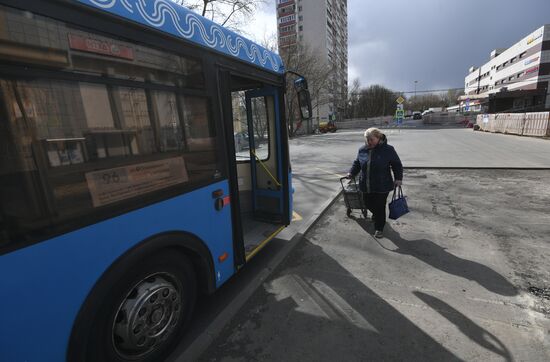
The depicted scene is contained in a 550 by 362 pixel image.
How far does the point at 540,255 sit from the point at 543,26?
67200 mm

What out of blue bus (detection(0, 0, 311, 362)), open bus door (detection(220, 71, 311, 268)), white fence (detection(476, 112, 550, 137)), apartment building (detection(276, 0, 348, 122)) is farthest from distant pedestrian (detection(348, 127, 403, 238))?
apartment building (detection(276, 0, 348, 122))

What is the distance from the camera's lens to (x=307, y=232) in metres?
5.18

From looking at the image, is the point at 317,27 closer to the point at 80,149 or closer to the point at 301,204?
the point at 301,204

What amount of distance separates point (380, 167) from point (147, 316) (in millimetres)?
3631

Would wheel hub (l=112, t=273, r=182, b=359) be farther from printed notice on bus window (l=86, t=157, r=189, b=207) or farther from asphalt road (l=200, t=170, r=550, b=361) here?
printed notice on bus window (l=86, t=157, r=189, b=207)

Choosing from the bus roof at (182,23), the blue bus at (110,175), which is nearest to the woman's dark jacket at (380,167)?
the bus roof at (182,23)

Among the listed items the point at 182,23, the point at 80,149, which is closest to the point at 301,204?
the point at 182,23

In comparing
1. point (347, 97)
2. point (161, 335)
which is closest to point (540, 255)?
point (161, 335)

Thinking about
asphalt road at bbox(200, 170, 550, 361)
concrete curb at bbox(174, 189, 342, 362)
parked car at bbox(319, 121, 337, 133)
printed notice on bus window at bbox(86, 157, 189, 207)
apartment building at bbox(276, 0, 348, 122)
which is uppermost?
apartment building at bbox(276, 0, 348, 122)

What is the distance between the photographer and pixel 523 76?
186 ft

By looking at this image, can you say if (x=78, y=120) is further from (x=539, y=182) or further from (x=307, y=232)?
(x=539, y=182)

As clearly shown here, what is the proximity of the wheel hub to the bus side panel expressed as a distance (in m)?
0.40

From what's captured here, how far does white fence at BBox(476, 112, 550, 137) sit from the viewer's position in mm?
19109

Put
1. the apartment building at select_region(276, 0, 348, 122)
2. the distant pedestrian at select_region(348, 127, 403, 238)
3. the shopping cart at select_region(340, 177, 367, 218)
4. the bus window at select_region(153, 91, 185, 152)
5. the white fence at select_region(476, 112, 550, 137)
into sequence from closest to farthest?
the bus window at select_region(153, 91, 185, 152) < the distant pedestrian at select_region(348, 127, 403, 238) < the shopping cart at select_region(340, 177, 367, 218) < the white fence at select_region(476, 112, 550, 137) < the apartment building at select_region(276, 0, 348, 122)
